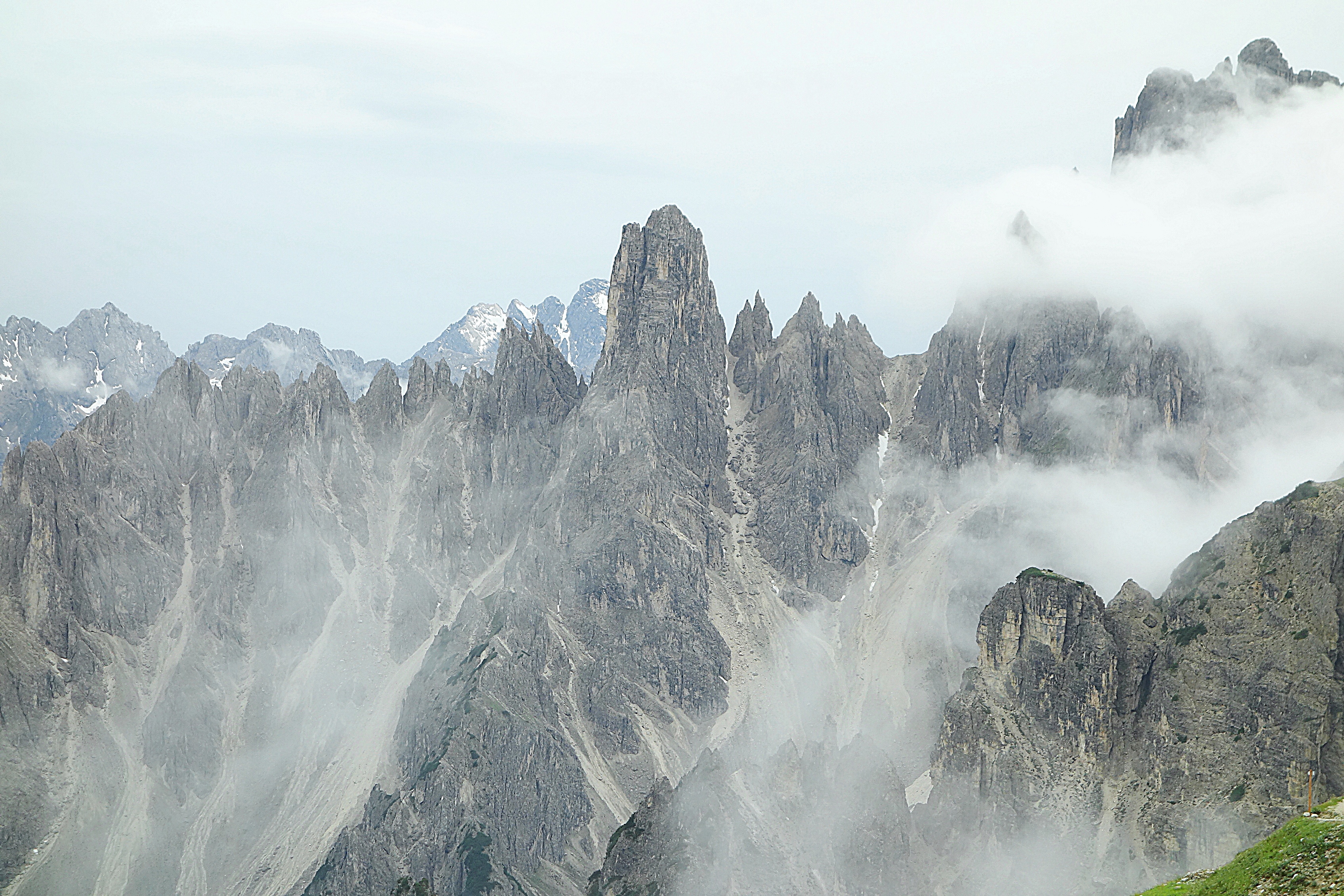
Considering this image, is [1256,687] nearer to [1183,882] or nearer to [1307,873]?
[1183,882]

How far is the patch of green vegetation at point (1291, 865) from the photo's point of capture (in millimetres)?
84125

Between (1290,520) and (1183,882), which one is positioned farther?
(1290,520)

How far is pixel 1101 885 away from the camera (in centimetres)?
Answer: 19738

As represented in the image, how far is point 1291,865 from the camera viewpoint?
8662 cm

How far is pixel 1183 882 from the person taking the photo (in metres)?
106

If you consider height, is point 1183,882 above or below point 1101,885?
above

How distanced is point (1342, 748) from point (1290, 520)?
38718 millimetres

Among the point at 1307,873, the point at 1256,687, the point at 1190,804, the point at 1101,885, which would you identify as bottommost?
the point at 1101,885

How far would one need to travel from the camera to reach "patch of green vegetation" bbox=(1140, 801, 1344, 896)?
84.1m

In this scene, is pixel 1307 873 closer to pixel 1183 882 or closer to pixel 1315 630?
pixel 1183 882

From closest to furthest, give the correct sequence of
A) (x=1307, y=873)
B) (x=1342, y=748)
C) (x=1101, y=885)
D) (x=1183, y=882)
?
(x=1307, y=873), (x=1183, y=882), (x=1342, y=748), (x=1101, y=885)

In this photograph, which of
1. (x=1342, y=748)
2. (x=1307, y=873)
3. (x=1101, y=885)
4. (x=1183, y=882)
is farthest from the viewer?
(x=1101, y=885)

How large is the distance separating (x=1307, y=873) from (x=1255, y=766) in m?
121

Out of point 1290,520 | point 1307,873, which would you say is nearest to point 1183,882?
point 1307,873
